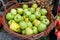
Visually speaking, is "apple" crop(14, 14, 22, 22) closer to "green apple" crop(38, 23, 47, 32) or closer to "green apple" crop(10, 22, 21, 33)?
"green apple" crop(10, 22, 21, 33)

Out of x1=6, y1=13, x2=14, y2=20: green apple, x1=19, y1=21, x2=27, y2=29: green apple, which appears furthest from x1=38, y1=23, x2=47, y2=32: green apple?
x1=6, y1=13, x2=14, y2=20: green apple

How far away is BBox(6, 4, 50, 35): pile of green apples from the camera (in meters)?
1.42

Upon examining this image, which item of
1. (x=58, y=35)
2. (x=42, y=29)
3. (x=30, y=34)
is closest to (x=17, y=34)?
(x=30, y=34)

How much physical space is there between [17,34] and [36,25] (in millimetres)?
171

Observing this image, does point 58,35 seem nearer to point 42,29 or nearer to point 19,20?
point 42,29

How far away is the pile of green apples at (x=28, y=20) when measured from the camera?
142 cm

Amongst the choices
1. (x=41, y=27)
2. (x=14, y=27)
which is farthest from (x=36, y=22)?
(x=14, y=27)

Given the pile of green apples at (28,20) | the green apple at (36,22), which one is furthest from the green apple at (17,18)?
the green apple at (36,22)

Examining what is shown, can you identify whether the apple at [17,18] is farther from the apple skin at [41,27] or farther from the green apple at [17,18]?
the apple skin at [41,27]

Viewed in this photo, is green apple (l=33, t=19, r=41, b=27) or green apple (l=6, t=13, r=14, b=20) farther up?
green apple (l=6, t=13, r=14, b=20)

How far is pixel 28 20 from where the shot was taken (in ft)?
4.86

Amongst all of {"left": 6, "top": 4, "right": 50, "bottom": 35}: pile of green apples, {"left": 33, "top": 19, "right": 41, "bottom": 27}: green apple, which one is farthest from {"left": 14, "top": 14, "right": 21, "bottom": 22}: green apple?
{"left": 33, "top": 19, "right": 41, "bottom": 27}: green apple

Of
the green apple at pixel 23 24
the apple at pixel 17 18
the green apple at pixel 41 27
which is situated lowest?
the green apple at pixel 41 27

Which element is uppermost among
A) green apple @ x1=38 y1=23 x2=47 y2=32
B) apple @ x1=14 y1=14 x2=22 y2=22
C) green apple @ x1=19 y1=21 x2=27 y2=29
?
apple @ x1=14 y1=14 x2=22 y2=22
